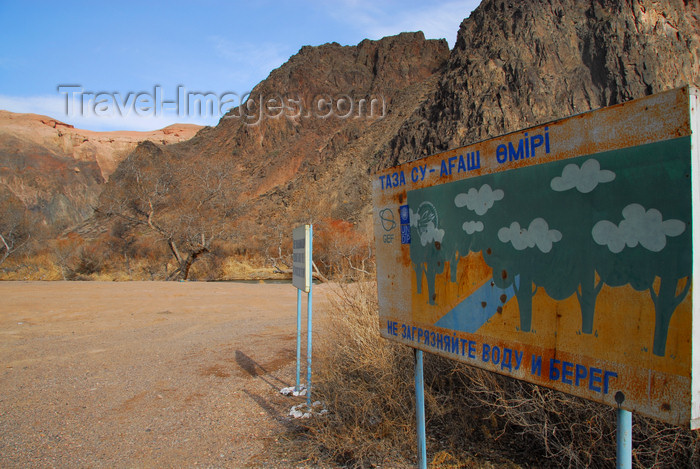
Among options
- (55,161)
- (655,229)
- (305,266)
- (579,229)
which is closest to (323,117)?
(55,161)

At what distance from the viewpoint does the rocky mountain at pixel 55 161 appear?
55.2 metres

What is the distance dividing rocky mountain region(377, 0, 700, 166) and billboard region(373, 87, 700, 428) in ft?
114

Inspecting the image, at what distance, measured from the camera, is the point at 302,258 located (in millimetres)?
4734

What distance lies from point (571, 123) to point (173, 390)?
16.6 feet

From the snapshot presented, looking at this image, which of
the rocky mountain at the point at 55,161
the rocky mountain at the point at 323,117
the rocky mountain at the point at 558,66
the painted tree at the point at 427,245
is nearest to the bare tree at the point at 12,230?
the rocky mountain at the point at 323,117

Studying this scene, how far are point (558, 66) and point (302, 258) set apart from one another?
41897 millimetres

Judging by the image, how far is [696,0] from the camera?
133 ft

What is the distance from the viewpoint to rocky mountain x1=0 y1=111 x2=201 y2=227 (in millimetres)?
55250

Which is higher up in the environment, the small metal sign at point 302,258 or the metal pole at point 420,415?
the small metal sign at point 302,258

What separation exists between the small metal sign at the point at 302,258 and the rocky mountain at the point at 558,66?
32.3 metres

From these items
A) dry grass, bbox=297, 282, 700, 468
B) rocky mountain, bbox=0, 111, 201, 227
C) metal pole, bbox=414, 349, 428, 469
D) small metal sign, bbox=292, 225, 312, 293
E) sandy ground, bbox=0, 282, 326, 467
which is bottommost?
sandy ground, bbox=0, 282, 326, 467

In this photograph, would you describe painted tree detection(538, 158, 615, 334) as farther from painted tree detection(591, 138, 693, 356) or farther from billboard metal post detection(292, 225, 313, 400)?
billboard metal post detection(292, 225, 313, 400)

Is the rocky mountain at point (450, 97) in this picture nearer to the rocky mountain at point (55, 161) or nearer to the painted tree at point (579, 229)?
the rocky mountain at point (55, 161)

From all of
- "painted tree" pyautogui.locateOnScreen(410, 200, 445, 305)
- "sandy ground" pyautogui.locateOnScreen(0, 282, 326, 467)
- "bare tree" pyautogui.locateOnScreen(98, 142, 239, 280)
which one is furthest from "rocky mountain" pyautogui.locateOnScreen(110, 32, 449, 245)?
"painted tree" pyautogui.locateOnScreen(410, 200, 445, 305)
